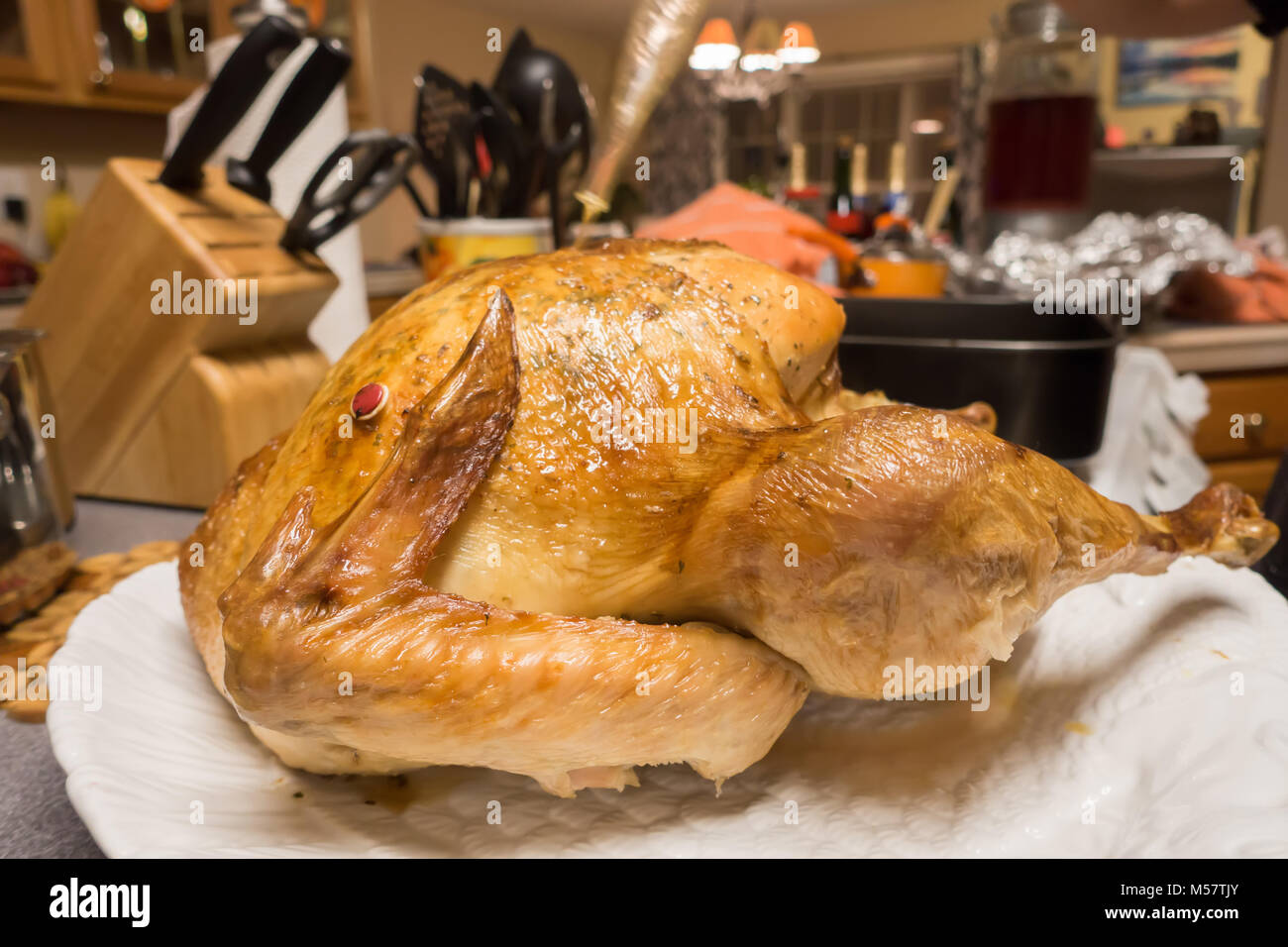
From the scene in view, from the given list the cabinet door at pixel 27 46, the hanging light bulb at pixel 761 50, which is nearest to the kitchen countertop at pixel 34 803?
the cabinet door at pixel 27 46

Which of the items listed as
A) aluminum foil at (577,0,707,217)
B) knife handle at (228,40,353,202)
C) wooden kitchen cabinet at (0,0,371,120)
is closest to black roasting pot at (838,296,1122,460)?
aluminum foil at (577,0,707,217)

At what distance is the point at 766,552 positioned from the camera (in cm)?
50

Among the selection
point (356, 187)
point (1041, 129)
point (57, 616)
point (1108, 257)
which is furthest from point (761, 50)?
point (57, 616)

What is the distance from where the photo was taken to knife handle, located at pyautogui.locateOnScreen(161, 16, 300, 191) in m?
0.87

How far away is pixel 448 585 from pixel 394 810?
15 cm

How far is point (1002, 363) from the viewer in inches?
38.3

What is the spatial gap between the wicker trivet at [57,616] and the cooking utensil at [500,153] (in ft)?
2.23

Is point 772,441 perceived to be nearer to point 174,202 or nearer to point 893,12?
point 174,202

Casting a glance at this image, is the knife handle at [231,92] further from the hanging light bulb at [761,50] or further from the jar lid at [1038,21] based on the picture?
the hanging light bulb at [761,50]

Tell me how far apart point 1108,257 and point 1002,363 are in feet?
3.49

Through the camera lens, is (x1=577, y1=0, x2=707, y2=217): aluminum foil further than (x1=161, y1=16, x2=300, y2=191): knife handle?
Yes

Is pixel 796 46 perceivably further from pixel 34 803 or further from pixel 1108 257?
pixel 34 803

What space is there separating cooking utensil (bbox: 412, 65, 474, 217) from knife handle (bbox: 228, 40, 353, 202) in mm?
270

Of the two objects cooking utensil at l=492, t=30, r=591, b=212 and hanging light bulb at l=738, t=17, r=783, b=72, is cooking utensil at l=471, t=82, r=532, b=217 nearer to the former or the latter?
cooking utensil at l=492, t=30, r=591, b=212
